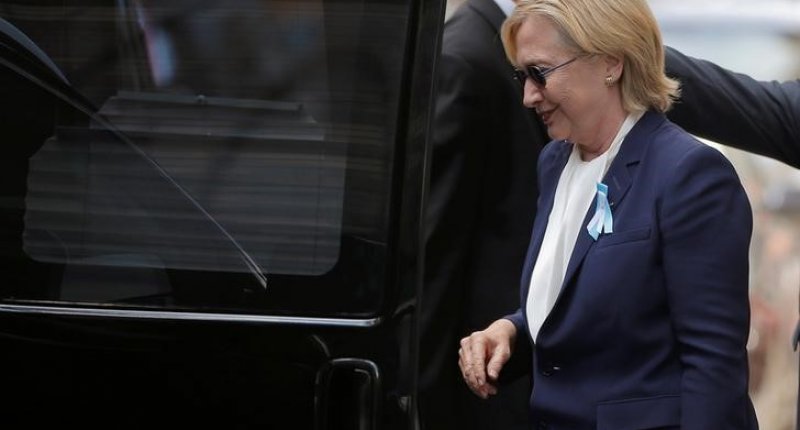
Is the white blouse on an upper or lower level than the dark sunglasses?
lower

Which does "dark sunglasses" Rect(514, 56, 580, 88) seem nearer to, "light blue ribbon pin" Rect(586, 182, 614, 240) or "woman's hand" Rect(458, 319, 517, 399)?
"light blue ribbon pin" Rect(586, 182, 614, 240)

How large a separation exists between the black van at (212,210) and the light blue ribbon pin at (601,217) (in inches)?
11.3

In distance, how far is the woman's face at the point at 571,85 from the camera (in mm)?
2619

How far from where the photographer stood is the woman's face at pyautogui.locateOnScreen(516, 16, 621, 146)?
8.59 feet

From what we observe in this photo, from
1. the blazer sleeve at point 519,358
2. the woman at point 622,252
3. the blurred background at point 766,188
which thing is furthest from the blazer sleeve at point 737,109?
the blurred background at point 766,188

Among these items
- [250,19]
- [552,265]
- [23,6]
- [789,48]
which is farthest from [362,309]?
[789,48]

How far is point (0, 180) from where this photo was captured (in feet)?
8.63

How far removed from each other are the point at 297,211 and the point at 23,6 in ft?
1.87

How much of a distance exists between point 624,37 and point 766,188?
3873 mm

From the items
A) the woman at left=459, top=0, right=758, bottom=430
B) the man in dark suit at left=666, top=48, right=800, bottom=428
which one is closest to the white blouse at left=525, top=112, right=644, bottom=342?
the woman at left=459, top=0, right=758, bottom=430

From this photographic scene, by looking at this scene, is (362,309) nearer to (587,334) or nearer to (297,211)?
(297,211)

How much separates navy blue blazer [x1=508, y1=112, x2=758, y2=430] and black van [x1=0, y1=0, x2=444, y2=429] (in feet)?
0.90

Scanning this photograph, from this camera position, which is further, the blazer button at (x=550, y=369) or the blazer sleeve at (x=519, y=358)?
the blazer sleeve at (x=519, y=358)

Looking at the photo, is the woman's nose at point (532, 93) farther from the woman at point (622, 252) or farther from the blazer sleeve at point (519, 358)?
the blazer sleeve at point (519, 358)
